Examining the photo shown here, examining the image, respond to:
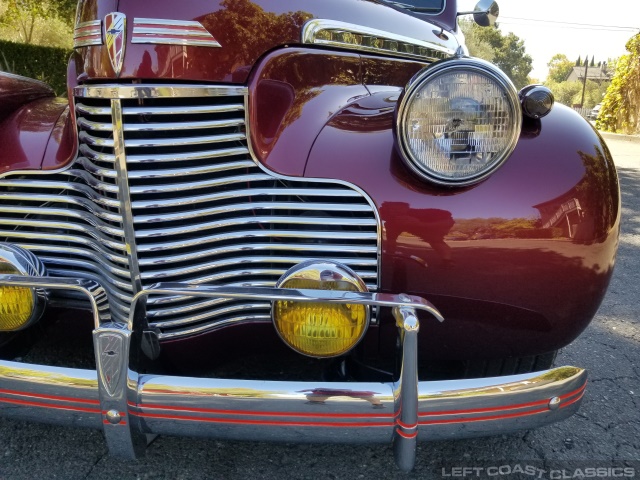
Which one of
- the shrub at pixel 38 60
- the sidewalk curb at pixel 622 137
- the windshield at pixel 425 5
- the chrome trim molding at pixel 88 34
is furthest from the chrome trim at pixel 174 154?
the sidewalk curb at pixel 622 137

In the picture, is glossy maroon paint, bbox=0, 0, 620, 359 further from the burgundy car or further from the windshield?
the windshield

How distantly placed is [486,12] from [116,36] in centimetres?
229

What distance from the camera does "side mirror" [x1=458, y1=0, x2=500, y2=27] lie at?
307 cm

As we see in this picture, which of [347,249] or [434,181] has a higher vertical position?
[434,181]

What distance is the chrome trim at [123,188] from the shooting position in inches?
57.7

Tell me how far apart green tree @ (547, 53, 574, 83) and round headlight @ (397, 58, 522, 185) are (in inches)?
3991

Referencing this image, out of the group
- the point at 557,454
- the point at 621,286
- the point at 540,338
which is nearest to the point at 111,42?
the point at 540,338

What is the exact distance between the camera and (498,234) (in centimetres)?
146

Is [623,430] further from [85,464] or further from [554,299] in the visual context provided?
[85,464]

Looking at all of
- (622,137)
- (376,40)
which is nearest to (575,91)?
(622,137)

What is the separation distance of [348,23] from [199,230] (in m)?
0.97

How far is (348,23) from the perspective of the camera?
6.46 feet

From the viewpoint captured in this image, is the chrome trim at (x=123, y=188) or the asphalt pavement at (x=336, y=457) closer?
the chrome trim at (x=123, y=188)

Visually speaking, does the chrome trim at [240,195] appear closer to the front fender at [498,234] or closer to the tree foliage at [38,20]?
the front fender at [498,234]
